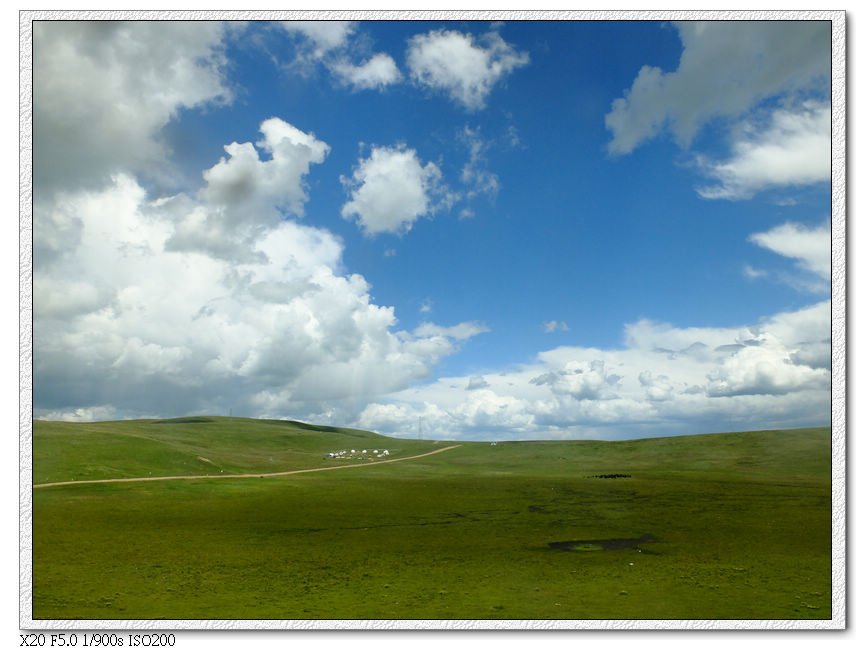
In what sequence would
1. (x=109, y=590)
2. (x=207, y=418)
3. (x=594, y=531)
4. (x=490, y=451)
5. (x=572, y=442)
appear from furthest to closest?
(x=207, y=418) → (x=490, y=451) → (x=572, y=442) → (x=594, y=531) → (x=109, y=590)

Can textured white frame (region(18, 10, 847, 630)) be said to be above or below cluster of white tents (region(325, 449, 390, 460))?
above

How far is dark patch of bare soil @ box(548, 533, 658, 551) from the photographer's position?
1900cm

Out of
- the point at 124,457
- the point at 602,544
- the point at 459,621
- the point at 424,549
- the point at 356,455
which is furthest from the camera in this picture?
the point at 356,455

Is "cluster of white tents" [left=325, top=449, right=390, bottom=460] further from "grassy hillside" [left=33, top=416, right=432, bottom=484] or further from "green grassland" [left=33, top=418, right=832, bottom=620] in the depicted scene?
"green grassland" [left=33, top=418, right=832, bottom=620]

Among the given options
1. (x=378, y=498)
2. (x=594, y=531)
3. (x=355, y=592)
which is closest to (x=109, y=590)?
(x=355, y=592)

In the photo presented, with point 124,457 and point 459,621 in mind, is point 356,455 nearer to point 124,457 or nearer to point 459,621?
point 124,457

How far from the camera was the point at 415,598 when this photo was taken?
44.3 feet

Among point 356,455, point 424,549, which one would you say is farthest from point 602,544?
point 356,455

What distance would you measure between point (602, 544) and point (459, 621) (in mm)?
9273

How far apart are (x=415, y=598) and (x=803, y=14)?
59.1 feet

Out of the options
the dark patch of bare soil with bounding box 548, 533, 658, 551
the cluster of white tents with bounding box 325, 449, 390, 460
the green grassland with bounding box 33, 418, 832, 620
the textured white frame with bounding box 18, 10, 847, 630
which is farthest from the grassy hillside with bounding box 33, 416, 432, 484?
the dark patch of bare soil with bounding box 548, 533, 658, 551

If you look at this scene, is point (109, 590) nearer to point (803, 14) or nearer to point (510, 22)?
point (510, 22)

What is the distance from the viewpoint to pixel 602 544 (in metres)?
19.7

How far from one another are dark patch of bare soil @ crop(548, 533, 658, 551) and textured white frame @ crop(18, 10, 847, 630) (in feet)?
21.1
